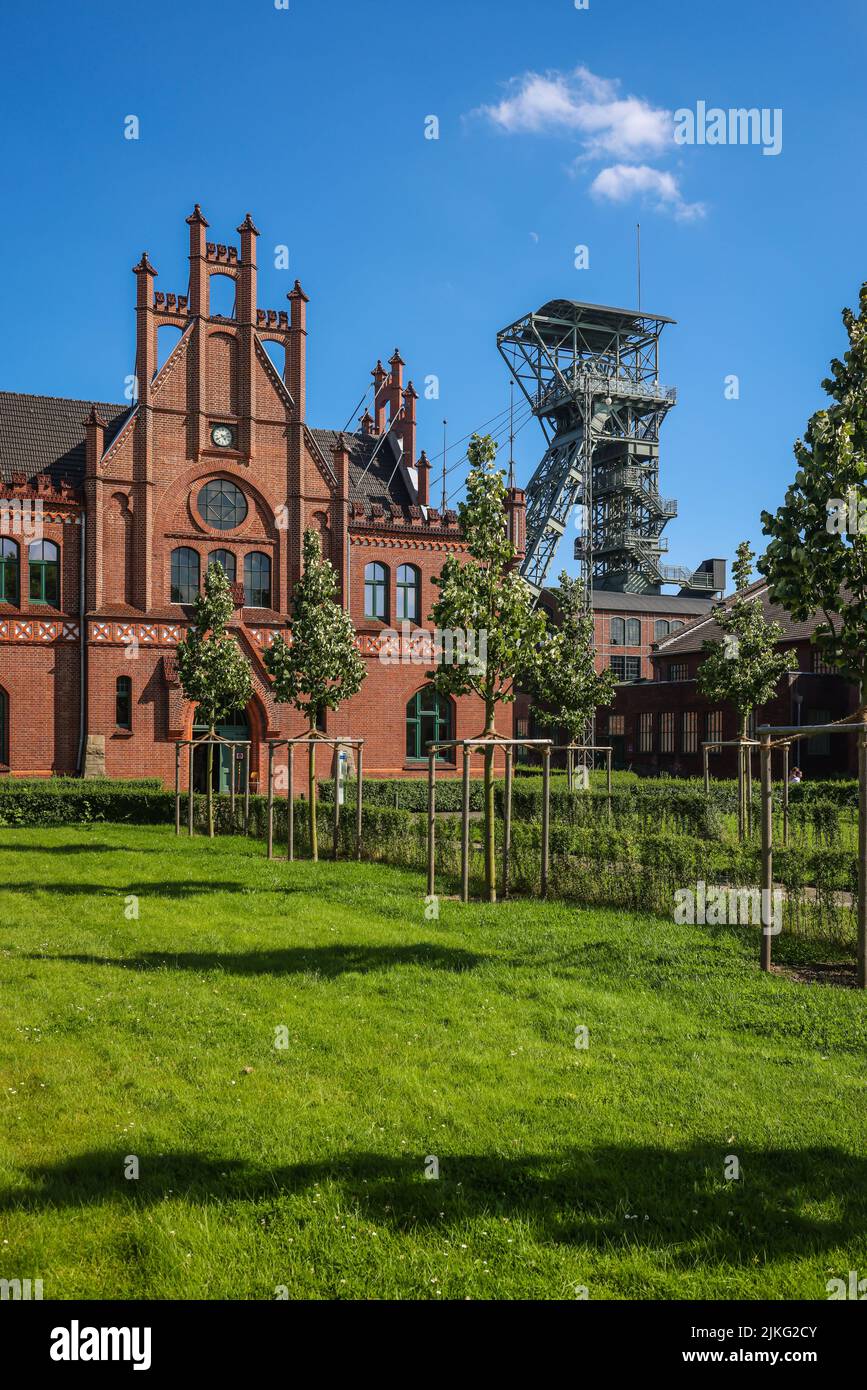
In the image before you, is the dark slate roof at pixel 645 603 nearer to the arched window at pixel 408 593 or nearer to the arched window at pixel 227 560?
the arched window at pixel 408 593

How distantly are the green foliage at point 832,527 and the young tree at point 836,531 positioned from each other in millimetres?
10

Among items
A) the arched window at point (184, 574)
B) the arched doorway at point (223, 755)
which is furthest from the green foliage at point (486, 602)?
the arched window at point (184, 574)

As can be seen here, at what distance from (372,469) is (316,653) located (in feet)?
76.4

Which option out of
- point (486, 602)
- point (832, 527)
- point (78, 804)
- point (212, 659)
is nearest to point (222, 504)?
point (212, 659)

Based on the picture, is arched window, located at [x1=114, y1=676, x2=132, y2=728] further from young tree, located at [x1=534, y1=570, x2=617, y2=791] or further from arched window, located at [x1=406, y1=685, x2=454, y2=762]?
young tree, located at [x1=534, y1=570, x2=617, y2=791]

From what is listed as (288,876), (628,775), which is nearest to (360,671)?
(288,876)

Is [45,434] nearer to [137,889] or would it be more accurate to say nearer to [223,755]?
[223,755]

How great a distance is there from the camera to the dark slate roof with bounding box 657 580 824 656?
48.0 metres

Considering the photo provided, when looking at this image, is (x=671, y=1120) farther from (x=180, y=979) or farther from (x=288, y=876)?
(x=288, y=876)

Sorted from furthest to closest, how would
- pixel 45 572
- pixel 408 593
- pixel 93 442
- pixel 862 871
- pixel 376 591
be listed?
pixel 408 593 < pixel 376 591 < pixel 45 572 < pixel 93 442 < pixel 862 871

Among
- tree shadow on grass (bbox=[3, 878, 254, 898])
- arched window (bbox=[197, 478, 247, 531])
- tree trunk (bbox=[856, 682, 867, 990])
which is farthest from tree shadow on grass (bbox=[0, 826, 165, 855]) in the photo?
arched window (bbox=[197, 478, 247, 531])

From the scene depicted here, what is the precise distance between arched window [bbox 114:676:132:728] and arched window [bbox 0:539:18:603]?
14.8 feet

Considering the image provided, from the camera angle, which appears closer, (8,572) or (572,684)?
(572,684)

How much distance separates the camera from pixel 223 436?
35812 mm
